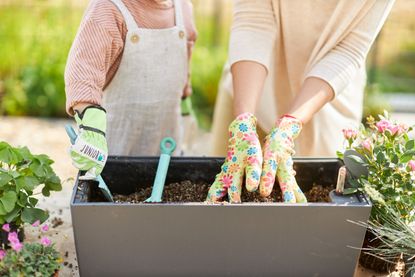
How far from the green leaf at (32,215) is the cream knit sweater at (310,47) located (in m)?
0.58

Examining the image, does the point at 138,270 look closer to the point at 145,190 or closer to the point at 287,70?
the point at 145,190

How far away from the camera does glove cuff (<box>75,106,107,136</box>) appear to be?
1186 millimetres

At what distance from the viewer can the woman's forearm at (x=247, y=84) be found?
4.48 feet

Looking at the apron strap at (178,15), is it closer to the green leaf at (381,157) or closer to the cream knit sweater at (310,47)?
the cream knit sweater at (310,47)

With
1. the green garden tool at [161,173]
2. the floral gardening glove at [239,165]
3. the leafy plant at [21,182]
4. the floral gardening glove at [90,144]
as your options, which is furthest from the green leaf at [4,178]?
the floral gardening glove at [239,165]

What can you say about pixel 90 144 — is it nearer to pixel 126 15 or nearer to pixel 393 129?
Result: pixel 126 15

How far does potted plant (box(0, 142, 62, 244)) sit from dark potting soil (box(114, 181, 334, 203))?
0.53 feet

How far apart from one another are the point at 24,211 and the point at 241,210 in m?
0.46

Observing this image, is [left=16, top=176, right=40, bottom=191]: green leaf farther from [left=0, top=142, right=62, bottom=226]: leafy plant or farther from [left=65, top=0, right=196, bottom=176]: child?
[left=65, top=0, right=196, bottom=176]: child

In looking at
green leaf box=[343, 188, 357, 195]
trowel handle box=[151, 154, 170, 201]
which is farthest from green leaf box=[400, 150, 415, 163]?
trowel handle box=[151, 154, 170, 201]

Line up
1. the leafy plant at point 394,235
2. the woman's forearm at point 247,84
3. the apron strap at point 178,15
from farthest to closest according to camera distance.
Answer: the apron strap at point 178,15
the woman's forearm at point 247,84
the leafy plant at point 394,235

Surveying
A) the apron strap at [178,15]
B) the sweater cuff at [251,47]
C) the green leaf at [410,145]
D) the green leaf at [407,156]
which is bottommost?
the green leaf at [407,156]

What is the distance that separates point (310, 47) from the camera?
1.56m

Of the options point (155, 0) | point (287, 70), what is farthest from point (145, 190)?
point (287, 70)
